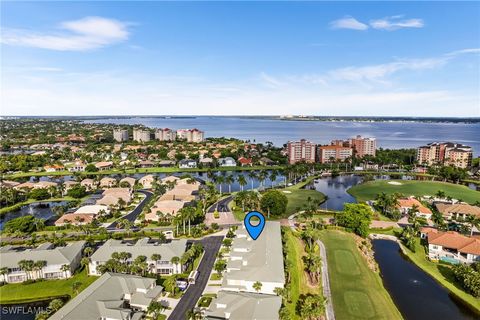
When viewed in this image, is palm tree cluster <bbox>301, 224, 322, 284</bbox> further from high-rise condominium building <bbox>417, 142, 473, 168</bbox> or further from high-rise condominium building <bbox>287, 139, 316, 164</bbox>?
high-rise condominium building <bbox>417, 142, 473, 168</bbox>

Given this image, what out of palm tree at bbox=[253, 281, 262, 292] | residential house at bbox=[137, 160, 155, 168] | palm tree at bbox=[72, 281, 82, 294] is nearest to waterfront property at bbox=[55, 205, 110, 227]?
palm tree at bbox=[72, 281, 82, 294]

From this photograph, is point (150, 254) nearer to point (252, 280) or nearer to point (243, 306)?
point (252, 280)

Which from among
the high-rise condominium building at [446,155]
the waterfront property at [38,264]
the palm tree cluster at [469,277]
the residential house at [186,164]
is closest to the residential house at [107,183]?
the residential house at [186,164]

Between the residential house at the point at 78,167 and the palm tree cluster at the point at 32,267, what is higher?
the residential house at the point at 78,167

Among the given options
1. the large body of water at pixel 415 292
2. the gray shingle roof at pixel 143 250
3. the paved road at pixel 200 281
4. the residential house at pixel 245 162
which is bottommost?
the large body of water at pixel 415 292

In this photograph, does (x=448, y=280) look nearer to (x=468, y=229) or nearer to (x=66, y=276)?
(x=468, y=229)

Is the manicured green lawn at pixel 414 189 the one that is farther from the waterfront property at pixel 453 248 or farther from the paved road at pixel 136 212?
the paved road at pixel 136 212
